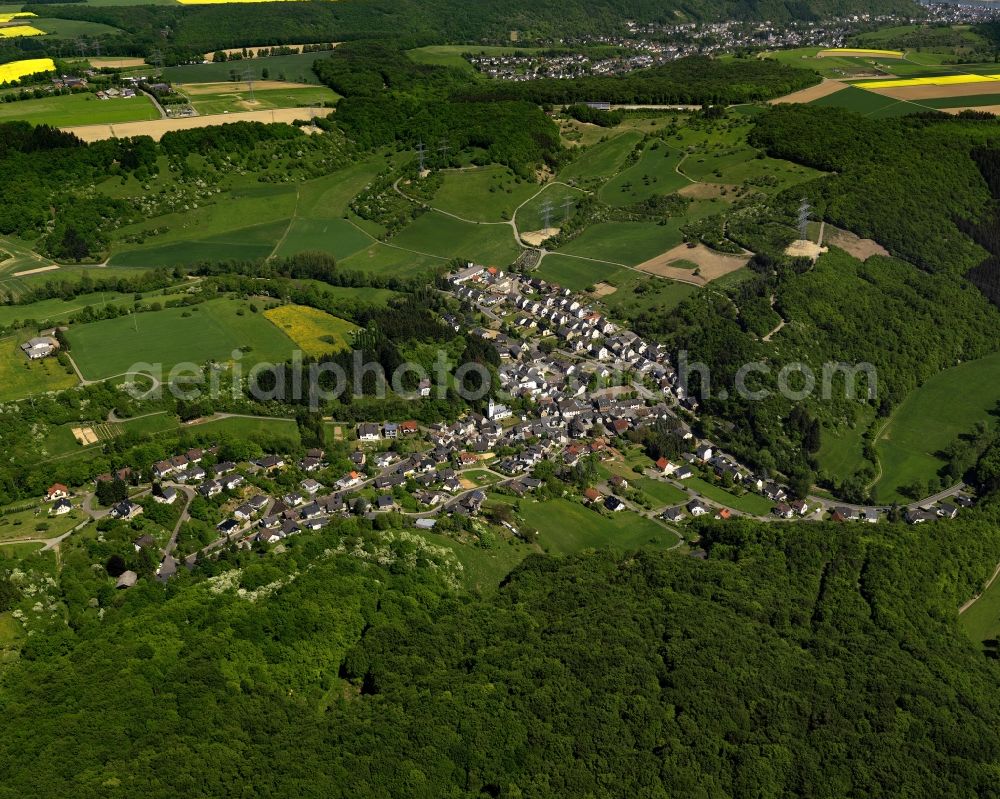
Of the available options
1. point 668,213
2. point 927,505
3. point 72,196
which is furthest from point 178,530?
point 668,213

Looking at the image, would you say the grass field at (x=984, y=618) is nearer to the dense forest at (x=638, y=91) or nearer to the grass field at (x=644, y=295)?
the grass field at (x=644, y=295)

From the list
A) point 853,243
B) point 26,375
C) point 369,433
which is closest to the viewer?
point 369,433

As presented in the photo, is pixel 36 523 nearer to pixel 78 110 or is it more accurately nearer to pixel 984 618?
pixel 984 618

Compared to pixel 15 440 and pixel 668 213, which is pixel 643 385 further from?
pixel 15 440

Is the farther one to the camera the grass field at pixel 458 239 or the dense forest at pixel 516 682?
the grass field at pixel 458 239

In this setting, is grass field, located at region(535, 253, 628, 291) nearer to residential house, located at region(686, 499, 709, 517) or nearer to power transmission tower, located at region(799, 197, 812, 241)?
power transmission tower, located at region(799, 197, 812, 241)

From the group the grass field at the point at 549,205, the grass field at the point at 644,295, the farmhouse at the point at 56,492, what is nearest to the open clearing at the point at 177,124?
the grass field at the point at 549,205

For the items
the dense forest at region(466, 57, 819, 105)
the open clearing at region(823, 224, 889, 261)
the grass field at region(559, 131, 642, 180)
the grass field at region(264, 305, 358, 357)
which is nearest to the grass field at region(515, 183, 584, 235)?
the grass field at region(559, 131, 642, 180)

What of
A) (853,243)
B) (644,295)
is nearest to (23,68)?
(644,295)
